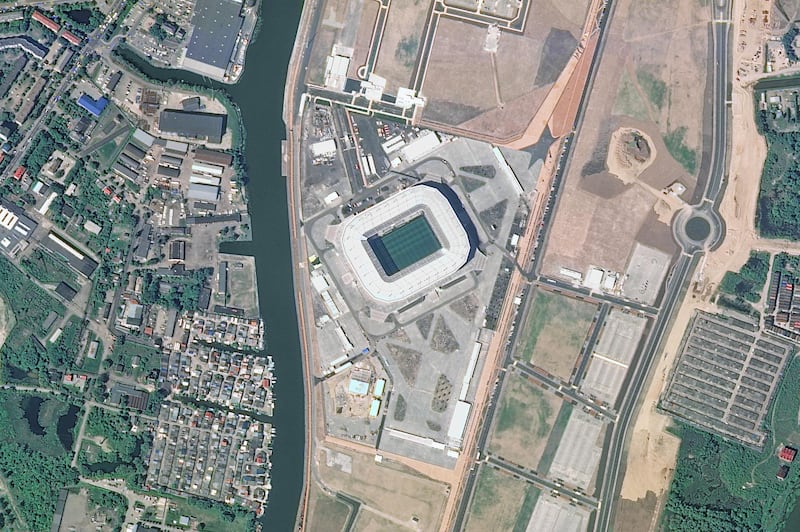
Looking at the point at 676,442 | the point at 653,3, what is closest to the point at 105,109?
the point at 653,3

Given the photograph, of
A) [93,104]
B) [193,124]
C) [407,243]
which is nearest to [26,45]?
[93,104]

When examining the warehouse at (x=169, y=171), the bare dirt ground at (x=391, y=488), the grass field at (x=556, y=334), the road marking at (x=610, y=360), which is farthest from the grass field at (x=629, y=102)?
the warehouse at (x=169, y=171)

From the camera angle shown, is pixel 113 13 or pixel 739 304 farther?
pixel 113 13

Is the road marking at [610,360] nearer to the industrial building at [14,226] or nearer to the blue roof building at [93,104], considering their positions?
the blue roof building at [93,104]

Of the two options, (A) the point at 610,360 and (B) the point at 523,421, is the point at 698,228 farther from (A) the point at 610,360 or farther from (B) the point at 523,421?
(B) the point at 523,421

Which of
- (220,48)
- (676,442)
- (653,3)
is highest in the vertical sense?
(653,3)

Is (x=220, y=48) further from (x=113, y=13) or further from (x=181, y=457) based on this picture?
(x=181, y=457)
